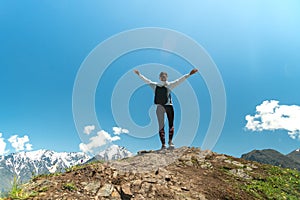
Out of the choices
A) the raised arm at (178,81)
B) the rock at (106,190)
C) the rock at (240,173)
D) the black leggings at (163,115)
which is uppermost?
the raised arm at (178,81)

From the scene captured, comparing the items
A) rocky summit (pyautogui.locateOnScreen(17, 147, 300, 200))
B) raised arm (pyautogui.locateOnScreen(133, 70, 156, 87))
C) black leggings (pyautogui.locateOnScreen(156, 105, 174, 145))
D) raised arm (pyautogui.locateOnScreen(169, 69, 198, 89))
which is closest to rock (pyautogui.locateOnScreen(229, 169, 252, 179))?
rocky summit (pyautogui.locateOnScreen(17, 147, 300, 200))

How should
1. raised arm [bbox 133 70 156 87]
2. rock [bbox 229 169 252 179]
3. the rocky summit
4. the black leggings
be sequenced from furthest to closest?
raised arm [bbox 133 70 156 87] → the black leggings → rock [bbox 229 169 252 179] → the rocky summit

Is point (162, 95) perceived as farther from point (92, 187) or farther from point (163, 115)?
point (92, 187)

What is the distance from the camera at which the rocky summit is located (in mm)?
8742

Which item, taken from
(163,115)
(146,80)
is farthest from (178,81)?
(163,115)

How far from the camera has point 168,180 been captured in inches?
389

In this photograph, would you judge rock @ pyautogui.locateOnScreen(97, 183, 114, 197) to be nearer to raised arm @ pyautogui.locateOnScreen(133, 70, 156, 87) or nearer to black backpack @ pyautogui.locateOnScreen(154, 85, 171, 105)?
black backpack @ pyautogui.locateOnScreen(154, 85, 171, 105)

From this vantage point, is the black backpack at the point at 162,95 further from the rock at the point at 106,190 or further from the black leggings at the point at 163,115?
the rock at the point at 106,190

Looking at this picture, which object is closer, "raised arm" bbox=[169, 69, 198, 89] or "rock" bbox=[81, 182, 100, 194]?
"rock" bbox=[81, 182, 100, 194]

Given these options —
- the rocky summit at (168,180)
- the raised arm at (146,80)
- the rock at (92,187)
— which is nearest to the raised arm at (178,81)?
the raised arm at (146,80)

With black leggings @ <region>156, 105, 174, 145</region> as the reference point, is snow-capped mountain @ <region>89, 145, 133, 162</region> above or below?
below

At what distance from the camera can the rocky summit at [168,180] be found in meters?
8.74

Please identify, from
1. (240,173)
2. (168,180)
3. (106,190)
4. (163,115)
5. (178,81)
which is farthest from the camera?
(163,115)

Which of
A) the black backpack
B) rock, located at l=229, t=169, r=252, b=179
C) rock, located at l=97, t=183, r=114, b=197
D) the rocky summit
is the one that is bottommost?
rock, located at l=97, t=183, r=114, b=197
